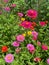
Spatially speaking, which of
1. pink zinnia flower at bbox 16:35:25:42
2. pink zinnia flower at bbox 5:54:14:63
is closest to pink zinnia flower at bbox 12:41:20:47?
pink zinnia flower at bbox 16:35:25:42

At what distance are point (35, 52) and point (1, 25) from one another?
62cm

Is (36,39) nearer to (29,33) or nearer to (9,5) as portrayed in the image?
(29,33)

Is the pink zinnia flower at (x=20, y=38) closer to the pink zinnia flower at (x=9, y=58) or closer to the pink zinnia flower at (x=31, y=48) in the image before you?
the pink zinnia flower at (x=31, y=48)

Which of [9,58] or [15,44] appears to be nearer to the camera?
[9,58]

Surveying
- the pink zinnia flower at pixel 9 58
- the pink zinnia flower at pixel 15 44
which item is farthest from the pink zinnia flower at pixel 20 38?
the pink zinnia flower at pixel 9 58

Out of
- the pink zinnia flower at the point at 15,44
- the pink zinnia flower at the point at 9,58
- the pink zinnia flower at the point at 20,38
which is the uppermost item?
the pink zinnia flower at the point at 20,38

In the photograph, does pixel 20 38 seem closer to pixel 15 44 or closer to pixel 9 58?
pixel 15 44

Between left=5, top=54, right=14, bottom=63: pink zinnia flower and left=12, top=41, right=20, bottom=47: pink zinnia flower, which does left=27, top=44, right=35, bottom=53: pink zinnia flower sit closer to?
left=12, top=41, right=20, bottom=47: pink zinnia flower

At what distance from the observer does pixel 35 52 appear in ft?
9.00

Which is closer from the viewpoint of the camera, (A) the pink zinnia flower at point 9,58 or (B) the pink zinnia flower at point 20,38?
(A) the pink zinnia flower at point 9,58

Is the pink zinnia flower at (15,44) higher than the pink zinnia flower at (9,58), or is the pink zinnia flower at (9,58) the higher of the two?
the pink zinnia flower at (15,44)

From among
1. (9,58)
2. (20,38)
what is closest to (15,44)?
(20,38)

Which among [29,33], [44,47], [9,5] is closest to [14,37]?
[29,33]

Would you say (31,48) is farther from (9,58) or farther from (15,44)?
(9,58)
